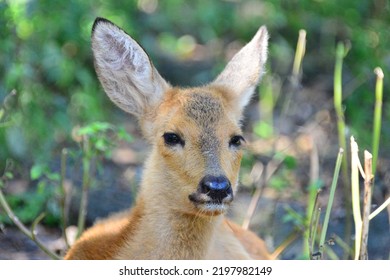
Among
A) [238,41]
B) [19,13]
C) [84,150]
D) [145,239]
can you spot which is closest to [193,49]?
[238,41]

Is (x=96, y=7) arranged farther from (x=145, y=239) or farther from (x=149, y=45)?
(x=145, y=239)

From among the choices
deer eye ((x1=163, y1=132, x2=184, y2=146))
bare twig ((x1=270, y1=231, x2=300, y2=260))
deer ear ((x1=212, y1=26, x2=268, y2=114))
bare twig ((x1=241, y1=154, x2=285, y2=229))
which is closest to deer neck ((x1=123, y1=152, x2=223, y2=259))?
deer eye ((x1=163, y1=132, x2=184, y2=146))

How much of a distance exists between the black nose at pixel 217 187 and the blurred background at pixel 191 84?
3.23 ft

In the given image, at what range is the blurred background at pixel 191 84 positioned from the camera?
687 centimetres

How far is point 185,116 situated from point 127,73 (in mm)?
521

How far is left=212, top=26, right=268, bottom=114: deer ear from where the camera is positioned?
19.4ft

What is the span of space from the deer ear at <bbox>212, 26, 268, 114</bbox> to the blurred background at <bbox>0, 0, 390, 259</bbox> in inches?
26.8

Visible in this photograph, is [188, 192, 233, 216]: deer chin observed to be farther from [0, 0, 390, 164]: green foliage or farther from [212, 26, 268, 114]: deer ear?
[0, 0, 390, 164]: green foliage

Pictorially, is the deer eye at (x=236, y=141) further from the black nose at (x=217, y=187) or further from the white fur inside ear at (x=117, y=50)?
the white fur inside ear at (x=117, y=50)

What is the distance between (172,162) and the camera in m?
5.31

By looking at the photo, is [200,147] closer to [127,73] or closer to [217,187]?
[217,187]

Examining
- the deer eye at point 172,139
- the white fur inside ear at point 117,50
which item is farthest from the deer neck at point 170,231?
the white fur inside ear at point 117,50

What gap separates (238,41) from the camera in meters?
9.34

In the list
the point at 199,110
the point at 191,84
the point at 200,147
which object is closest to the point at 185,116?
the point at 199,110
